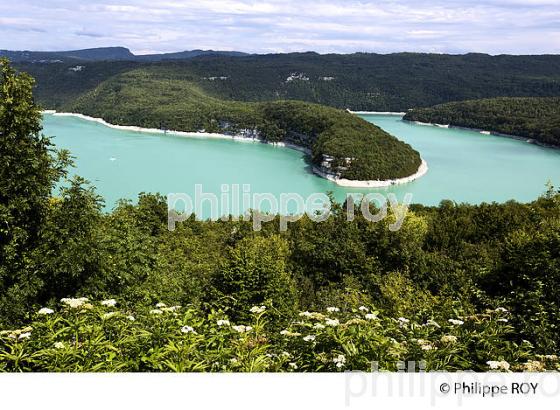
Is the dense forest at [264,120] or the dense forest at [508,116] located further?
the dense forest at [508,116]

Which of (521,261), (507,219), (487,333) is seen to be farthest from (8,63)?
(507,219)

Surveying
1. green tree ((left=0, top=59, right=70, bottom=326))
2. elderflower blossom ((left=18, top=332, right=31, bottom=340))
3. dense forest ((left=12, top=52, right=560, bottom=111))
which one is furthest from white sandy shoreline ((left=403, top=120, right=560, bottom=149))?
elderflower blossom ((left=18, top=332, right=31, bottom=340))

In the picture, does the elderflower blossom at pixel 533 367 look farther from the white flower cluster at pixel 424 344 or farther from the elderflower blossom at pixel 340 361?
the elderflower blossom at pixel 340 361

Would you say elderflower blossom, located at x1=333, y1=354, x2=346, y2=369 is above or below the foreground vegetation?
above

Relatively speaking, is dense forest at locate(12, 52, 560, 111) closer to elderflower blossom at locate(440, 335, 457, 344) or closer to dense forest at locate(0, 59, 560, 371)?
dense forest at locate(0, 59, 560, 371)

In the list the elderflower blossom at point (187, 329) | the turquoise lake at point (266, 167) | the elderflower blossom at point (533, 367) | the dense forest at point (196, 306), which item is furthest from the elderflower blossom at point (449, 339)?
the turquoise lake at point (266, 167)

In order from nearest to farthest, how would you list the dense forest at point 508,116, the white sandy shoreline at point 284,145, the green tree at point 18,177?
the green tree at point 18,177
the white sandy shoreline at point 284,145
the dense forest at point 508,116
